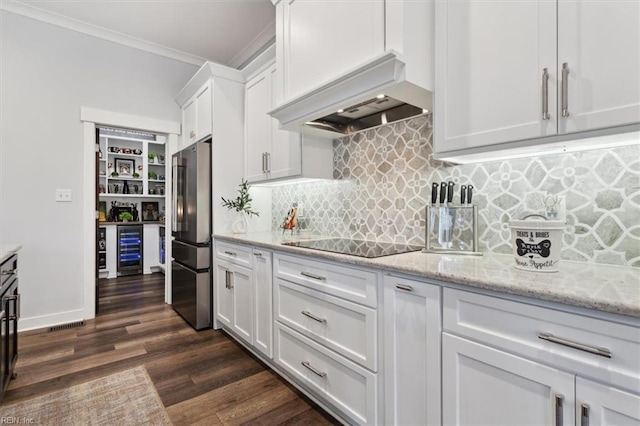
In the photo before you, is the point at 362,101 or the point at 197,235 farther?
the point at 197,235

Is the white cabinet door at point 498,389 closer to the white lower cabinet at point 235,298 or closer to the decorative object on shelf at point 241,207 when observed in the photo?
the white lower cabinet at point 235,298

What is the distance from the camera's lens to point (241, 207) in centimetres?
296

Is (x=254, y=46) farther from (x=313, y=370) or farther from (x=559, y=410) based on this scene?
(x=559, y=410)

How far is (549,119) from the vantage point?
1.13 metres

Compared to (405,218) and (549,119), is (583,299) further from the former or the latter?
(405,218)

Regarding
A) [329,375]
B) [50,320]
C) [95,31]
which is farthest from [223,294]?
[95,31]

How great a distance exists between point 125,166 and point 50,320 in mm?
3484

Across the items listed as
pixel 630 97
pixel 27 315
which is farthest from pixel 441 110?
pixel 27 315

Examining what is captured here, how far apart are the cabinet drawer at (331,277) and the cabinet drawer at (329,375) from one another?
1.05 ft

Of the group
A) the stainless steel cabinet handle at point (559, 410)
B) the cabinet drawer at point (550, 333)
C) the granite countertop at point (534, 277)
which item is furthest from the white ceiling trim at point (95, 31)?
the stainless steel cabinet handle at point (559, 410)

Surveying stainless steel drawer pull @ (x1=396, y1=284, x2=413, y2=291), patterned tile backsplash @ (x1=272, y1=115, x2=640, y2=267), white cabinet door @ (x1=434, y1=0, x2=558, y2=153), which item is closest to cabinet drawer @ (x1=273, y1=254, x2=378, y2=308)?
stainless steel drawer pull @ (x1=396, y1=284, x2=413, y2=291)

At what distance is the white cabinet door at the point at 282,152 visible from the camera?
236cm

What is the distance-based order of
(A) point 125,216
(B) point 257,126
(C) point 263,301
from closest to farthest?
(C) point 263,301 < (B) point 257,126 < (A) point 125,216

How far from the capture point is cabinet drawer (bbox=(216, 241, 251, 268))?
2385mm
